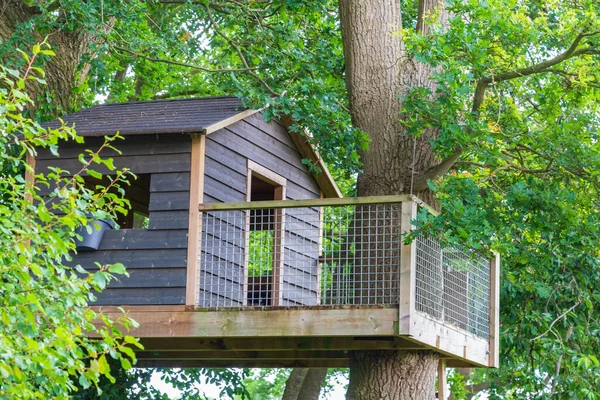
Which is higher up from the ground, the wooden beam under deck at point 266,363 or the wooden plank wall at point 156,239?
the wooden plank wall at point 156,239

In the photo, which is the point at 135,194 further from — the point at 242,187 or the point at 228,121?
the point at 228,121

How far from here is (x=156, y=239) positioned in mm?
9555

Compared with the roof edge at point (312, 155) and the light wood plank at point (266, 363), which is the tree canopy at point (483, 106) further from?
the light wood plank at point (266, 363)

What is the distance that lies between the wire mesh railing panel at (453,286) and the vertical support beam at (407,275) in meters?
0.45

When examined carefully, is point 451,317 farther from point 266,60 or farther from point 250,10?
point 250,10

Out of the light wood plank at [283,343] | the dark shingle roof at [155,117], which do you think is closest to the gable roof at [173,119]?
the dark shingle roof at [155,117]

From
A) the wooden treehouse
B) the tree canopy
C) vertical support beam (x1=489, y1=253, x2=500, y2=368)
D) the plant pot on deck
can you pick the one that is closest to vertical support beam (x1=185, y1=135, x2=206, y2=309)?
the wooden treehouse

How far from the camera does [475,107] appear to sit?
985 centimetres

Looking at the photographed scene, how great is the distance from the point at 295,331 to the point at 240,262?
1.53 m

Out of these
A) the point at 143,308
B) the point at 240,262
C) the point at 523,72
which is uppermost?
the point at 523,72

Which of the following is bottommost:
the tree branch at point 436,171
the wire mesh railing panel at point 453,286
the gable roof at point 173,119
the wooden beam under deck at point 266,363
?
the wooden beam under deck at point 266,363

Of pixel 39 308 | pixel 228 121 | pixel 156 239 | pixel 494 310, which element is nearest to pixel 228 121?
pixel 228 121

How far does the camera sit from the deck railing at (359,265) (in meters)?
9.05

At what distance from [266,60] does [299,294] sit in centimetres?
312
